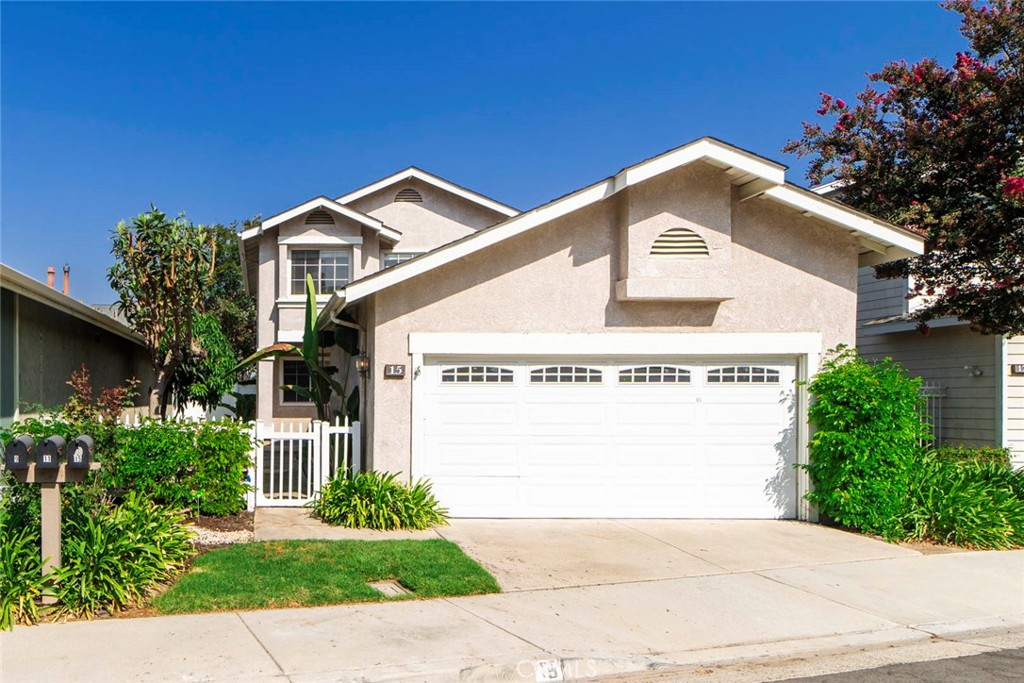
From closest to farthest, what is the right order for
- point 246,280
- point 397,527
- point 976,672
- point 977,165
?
point 976,672 < point 397,527 < point 977,165 < point 246,280

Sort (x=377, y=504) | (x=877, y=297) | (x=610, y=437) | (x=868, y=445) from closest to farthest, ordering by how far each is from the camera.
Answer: (x=377, y=504), (x=868, y=445), (x=610, y=437), (x=877, y=297)

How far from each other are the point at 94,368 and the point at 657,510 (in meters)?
10.5

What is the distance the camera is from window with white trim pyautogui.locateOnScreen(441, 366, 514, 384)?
12352 mm

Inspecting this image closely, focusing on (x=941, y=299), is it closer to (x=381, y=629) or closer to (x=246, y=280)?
(x=381, y=629)

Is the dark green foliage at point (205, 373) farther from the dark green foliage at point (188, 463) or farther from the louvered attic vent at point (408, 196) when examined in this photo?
the dark green foliage at point (188, 463)

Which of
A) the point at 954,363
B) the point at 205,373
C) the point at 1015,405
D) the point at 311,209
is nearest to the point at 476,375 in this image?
the point at 311,209

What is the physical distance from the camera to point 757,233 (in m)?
12.5

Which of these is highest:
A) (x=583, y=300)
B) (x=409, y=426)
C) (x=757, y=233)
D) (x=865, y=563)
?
(x=757, y=233)

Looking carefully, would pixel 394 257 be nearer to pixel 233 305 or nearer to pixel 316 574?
pixel 316 574

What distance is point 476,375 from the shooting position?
1240 centimetres

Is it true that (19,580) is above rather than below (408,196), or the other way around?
below

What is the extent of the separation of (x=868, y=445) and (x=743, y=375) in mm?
1884

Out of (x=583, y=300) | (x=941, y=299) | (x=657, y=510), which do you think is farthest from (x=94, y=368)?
(x=941, y=299)

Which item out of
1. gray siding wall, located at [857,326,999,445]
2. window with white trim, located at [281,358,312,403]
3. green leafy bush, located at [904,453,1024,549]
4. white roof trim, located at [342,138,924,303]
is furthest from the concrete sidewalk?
window with white trim, located at [281,358,312,403]
